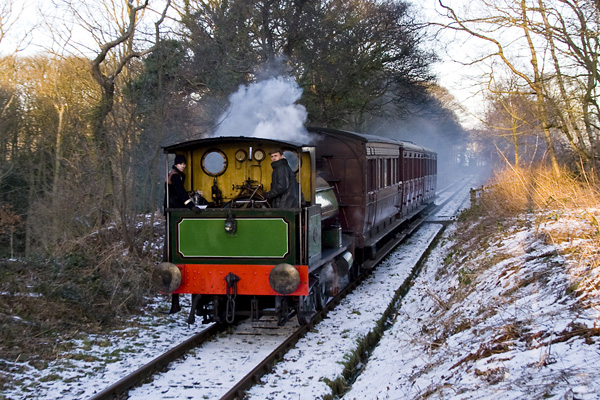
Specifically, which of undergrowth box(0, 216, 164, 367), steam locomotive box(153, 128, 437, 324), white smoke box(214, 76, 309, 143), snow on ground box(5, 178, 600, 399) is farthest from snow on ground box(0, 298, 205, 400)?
white smoke box(214, 76, 309, 143)

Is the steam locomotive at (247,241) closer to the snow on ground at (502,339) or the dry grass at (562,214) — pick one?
the snow on ground at (502,339)

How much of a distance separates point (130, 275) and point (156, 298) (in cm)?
62

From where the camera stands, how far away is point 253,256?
699cm

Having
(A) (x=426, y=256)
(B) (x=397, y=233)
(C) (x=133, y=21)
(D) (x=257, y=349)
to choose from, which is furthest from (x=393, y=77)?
(D) (x=257, y=349)

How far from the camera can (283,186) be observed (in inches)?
274

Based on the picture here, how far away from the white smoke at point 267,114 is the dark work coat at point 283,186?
2269 mm

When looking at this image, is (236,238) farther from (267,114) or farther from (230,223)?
(267,114)

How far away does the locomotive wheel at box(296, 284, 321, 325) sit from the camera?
721 centimetres

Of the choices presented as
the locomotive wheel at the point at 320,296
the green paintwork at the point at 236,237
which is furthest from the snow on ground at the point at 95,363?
the locomotive wheel at the point at 320,296

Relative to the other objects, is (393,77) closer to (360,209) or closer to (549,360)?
(360,209)

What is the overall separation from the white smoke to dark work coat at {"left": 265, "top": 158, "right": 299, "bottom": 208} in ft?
7.45

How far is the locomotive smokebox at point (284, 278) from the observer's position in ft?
22.0

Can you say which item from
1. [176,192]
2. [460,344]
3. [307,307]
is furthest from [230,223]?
[460,344]

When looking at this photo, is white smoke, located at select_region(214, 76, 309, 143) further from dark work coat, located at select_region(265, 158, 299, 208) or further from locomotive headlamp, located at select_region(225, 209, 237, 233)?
locomotive headlamp, located at select_region(225, 209, 237, 233)
